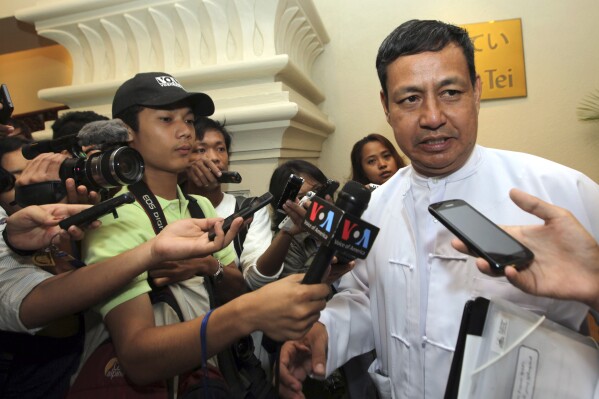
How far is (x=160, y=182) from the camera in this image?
1174 mm

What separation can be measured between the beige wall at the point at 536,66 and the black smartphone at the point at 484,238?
1.99 metres

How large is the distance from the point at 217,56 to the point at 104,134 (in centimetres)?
109

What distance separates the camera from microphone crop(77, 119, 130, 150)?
3.27 ft

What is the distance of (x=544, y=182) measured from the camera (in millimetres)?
942

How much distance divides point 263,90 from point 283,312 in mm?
1403

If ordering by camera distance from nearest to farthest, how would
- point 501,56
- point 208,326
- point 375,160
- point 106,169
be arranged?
point 208,326
point 106,169
point 375,160
point 501,56

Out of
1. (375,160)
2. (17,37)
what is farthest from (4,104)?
(17,37)

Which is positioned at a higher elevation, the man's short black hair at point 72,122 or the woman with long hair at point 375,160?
the man's short black hair at point 72,122

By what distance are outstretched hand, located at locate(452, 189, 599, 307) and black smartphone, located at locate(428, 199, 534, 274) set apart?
0.03 meters

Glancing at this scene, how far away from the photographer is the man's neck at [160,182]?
3.83 feet

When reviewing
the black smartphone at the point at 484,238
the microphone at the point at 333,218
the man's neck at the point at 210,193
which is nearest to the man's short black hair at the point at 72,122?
the man's neck at the point at 210,193

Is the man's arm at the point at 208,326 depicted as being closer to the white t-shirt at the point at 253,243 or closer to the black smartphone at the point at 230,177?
the white t-shirt at the point at 253,243

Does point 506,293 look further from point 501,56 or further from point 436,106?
point 501,56

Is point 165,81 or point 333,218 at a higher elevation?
point 165,81
